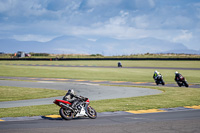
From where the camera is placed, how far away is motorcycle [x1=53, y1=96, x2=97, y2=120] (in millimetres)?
12555

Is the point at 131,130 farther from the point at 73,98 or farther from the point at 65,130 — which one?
the point at 73,98

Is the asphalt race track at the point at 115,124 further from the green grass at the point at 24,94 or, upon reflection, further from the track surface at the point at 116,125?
the green grass at the point at 24,94

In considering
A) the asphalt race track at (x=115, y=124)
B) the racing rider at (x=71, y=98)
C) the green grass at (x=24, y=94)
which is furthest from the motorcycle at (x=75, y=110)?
the green grass at (x=24, y=94)

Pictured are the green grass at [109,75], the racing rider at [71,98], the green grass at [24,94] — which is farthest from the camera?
the green grass at [109,75]

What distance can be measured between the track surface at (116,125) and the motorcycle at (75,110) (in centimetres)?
24

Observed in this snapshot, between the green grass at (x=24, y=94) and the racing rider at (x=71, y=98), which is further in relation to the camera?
the green grass at (x=24, y=94)

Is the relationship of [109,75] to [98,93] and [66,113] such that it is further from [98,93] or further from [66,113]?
[66,113]

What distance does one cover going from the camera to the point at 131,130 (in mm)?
10648

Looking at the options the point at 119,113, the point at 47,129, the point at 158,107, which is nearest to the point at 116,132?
the point at 47,129

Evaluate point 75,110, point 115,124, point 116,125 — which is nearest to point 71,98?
point 75,110

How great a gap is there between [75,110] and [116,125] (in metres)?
2.19

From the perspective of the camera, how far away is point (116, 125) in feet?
38.1

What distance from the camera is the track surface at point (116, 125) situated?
10.6m

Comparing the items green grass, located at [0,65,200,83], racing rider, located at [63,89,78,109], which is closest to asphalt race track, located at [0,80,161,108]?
racing rider, located at [63,89,78,109]
